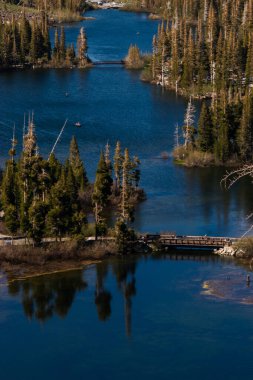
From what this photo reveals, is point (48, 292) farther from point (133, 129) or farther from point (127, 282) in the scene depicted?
point (133, 129)

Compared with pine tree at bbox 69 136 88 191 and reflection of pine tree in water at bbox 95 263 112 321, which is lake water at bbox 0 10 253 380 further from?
pine tree at bbox 69 136 88 191

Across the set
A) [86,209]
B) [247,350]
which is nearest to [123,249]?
[86,209]

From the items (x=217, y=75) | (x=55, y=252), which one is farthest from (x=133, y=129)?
(x=55, y=252)

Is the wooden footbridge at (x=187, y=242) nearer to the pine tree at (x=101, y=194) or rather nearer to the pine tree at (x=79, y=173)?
the pine tree at (x=101, y=194)

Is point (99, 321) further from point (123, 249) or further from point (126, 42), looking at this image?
point (126, 42)

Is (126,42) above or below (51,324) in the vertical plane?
above
